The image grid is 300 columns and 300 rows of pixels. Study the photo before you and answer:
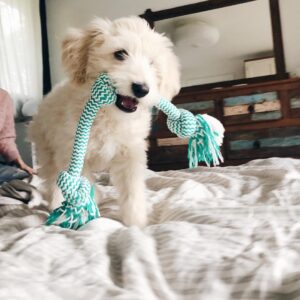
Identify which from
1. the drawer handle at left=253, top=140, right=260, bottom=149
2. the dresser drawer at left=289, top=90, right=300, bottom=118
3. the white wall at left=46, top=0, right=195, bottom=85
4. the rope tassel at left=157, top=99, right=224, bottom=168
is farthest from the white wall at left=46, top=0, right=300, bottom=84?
the rope tassel at left=157, top=99, right=224, bottom=168

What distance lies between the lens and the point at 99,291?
0.48 metres

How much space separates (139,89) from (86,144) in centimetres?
20

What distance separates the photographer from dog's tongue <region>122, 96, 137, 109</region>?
38.7 inches

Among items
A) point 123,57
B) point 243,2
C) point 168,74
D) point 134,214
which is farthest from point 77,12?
point 134,214

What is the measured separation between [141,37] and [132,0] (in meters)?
2.59

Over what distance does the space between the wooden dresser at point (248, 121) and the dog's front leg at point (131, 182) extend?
167 centimetres

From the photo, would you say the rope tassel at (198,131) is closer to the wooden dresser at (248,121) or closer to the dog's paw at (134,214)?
the dog's paw at (134,214)

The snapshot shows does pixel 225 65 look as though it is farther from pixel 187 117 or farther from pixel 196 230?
pixel 196 230

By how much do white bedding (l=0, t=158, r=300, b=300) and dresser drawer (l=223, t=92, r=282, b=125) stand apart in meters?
1.97

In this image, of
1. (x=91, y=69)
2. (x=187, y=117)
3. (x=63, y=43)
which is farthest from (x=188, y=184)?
(x=63, y=43)

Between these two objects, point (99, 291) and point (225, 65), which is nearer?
point (99, 291)

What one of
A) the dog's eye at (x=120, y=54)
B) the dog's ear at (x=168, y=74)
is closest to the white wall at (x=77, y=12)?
the dog's ear at (x=168, y=74)

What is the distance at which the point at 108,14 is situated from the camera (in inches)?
139

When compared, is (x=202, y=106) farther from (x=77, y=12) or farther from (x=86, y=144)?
(x=86, y=144)
